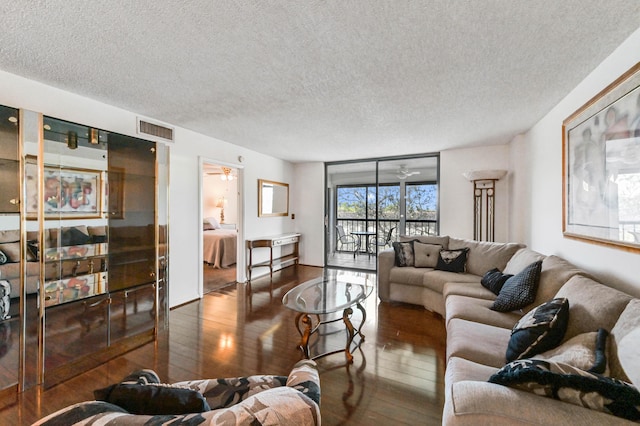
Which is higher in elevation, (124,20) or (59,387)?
(124,20)

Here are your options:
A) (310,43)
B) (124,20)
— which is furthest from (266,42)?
(124,20)

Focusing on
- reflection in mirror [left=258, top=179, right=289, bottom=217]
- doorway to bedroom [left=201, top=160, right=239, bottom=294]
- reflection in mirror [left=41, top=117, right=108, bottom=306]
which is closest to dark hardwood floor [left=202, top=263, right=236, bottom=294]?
doorway to bedroom [left=201, top=160, right=239, bottom=294]

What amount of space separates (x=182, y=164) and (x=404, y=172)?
4.75 meters

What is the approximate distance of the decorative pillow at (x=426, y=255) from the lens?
3.62 meters

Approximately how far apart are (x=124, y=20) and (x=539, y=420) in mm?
2749

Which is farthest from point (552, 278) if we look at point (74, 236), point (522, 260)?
point (74, 236)

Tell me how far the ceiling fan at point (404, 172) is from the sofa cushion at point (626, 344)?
206 inches

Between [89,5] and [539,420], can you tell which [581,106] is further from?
[89,5]

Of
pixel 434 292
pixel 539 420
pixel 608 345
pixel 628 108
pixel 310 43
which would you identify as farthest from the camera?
pixel 434 292

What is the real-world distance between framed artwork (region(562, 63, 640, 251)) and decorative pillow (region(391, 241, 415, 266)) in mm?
1706

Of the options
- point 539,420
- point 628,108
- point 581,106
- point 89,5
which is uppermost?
point 89,5

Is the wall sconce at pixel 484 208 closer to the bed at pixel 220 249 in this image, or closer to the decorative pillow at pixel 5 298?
the bed at pixel 220 249

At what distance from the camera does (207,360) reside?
226 cm

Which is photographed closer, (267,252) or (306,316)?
(306,316)
